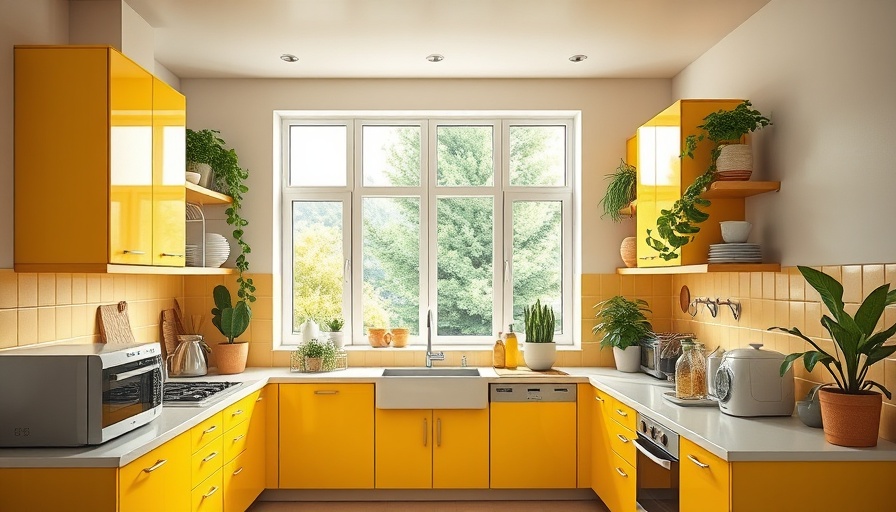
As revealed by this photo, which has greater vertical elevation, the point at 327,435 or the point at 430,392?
the point at 430,392

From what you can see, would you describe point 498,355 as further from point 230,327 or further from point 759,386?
point 759,386

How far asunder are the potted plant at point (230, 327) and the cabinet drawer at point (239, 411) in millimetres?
430

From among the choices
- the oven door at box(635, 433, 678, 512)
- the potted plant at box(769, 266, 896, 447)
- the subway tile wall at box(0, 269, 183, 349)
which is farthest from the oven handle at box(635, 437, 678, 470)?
the subway tile wall at box(0, 269, 183, 349)

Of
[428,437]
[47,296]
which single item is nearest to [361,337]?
[428,437]

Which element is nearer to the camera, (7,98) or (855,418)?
(855,418)

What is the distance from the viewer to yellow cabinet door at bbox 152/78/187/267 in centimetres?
322

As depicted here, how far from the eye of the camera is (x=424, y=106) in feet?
15.3

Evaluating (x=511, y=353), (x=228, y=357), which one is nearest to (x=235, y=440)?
(x=228, y=357)

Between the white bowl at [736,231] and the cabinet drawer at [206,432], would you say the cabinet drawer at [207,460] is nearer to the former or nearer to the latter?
the cabinet drawer at [206,432]

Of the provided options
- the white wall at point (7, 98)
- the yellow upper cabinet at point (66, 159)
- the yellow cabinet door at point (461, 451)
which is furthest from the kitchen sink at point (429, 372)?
the white wall at point (7, 98)

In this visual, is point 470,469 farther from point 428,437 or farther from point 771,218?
point 771,218

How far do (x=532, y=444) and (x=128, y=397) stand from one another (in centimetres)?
239

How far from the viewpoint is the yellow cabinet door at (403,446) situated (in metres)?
4.16

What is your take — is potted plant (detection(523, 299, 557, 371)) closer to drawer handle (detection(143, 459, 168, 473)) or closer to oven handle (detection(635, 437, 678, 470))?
oven handle (detection(635, 437, 678, 470))
